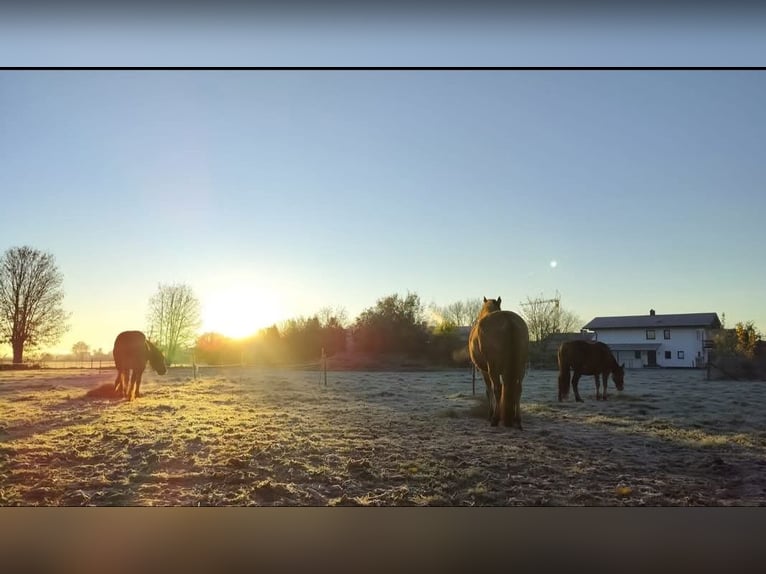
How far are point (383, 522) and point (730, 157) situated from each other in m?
4.40

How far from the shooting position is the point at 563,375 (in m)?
5.34

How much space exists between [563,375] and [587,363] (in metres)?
0.24

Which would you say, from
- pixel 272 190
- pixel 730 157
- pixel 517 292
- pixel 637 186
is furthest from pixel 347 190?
pixel 730 157

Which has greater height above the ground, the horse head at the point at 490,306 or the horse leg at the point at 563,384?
the horse head at the point at 490,306

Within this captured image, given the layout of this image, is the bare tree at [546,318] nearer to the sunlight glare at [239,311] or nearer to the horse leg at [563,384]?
the horse leg at [563,384]

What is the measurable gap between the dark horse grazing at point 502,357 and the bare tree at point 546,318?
9 cm

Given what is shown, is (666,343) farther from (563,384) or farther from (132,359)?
(132,359)

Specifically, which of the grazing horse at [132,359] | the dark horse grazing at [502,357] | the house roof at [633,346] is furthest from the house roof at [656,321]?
the grazing horse at [132,359]

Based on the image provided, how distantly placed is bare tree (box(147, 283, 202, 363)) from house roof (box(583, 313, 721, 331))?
11.7 feet

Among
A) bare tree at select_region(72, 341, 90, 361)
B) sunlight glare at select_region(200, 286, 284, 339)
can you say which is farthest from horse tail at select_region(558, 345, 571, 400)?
bare tree at select_region(72, 341, 90, 361)

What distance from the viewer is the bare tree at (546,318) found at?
5297 mm

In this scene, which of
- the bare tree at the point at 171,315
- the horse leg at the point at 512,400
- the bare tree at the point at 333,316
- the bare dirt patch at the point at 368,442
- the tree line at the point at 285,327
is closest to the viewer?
the bare dirt patch at the point at 368,442

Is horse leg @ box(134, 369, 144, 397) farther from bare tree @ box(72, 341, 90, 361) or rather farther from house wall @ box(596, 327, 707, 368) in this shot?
house wall @ box(596, 327, 707, 368)

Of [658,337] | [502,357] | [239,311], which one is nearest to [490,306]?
[502,357]
